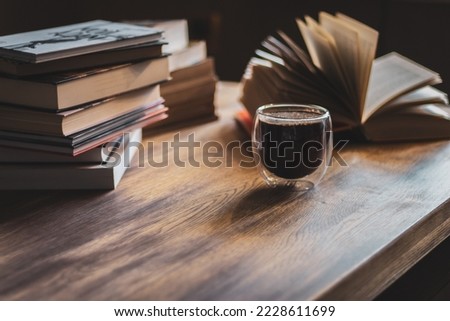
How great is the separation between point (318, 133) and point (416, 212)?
18cm

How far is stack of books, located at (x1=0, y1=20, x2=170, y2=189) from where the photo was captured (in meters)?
1.00

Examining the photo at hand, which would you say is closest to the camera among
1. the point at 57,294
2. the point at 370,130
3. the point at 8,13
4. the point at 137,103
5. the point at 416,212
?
the point at 57,294

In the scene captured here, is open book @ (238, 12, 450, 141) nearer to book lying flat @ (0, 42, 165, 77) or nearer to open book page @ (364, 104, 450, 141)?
open book page @ (364, 104, 450, 141)

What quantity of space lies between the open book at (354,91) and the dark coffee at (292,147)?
247 mm

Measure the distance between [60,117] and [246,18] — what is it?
147cm

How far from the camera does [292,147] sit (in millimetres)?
1002

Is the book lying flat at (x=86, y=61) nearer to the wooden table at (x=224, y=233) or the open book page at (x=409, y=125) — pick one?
the wooden table at (x=224, y=233)

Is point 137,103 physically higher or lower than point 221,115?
higher

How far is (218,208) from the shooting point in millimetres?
965

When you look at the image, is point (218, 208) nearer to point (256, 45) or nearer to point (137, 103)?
point (137, 103)

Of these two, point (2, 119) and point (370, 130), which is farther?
point (370, 130)

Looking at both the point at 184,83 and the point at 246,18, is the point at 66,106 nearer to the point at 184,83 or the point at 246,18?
the point at 184,83

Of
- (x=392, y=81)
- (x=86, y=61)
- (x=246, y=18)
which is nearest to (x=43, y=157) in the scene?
(x=86, y=61)

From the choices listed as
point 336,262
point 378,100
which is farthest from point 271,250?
point 378,100
